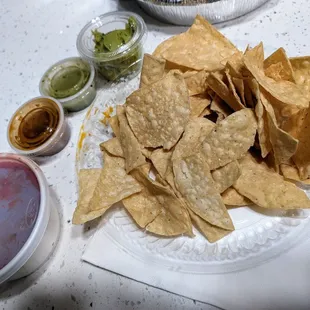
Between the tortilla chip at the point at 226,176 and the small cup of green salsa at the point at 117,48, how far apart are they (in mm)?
479

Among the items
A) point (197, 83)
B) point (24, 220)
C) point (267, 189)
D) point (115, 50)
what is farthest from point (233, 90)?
point (24, 220)

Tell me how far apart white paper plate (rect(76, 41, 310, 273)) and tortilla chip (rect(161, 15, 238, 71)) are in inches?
16.1

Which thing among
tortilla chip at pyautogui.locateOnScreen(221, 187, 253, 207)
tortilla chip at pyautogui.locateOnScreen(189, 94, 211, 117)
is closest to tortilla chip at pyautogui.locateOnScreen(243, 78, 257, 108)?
tortilla chip at pyautogui.locateOnScreen(189, 94, 211, 117)

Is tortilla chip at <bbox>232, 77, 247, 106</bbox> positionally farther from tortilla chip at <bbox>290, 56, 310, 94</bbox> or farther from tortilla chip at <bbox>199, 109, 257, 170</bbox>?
tortilla chip at <bbox>290, 56, 310, 94</bbox>

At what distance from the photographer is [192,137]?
863 mm

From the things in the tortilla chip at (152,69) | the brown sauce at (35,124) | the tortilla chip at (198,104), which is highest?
the tortilla chip at (152,69)

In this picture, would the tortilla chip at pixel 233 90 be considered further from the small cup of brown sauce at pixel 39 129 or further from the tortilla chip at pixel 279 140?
the small cup of brown sauce at pixel 39 129

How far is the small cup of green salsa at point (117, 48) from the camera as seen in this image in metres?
1.11

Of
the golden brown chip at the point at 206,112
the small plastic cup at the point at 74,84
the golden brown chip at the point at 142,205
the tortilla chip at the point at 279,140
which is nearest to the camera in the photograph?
the tortilla chip at the point at 279,140

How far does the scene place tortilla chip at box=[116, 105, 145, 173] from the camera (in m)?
0.86

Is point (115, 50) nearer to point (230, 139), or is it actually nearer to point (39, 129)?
point (39, 129)

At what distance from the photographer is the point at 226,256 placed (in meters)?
0.78

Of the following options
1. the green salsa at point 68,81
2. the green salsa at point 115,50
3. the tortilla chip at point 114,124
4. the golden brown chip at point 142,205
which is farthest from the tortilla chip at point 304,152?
the green salsa at point 68,81

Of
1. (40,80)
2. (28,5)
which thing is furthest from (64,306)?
(28,5)
